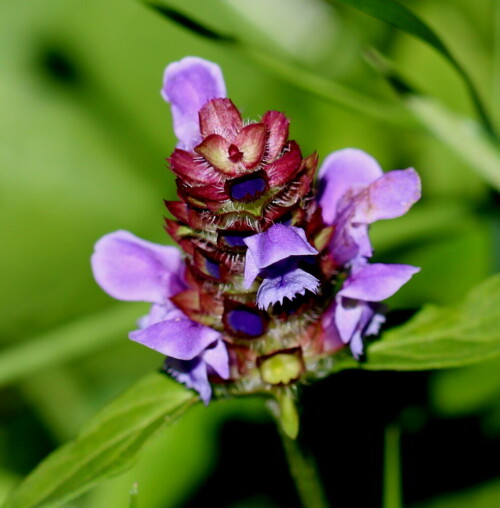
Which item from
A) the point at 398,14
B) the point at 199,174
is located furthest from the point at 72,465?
the point at 398,14

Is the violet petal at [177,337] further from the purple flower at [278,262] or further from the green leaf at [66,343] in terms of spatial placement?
the green leaf at [66,343]

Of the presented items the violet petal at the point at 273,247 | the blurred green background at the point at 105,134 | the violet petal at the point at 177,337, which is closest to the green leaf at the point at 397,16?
the violet petal at the point at 273,247

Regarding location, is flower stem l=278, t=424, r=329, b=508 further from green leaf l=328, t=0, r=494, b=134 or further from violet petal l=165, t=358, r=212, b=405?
green leaf l=328, t=0, r=494, b=134

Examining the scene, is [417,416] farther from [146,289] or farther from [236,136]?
[236,136]

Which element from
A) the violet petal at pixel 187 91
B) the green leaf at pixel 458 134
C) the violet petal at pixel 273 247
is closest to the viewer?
the violet petal at pixel 273 247

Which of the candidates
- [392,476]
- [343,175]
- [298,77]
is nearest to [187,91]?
[343,175]
